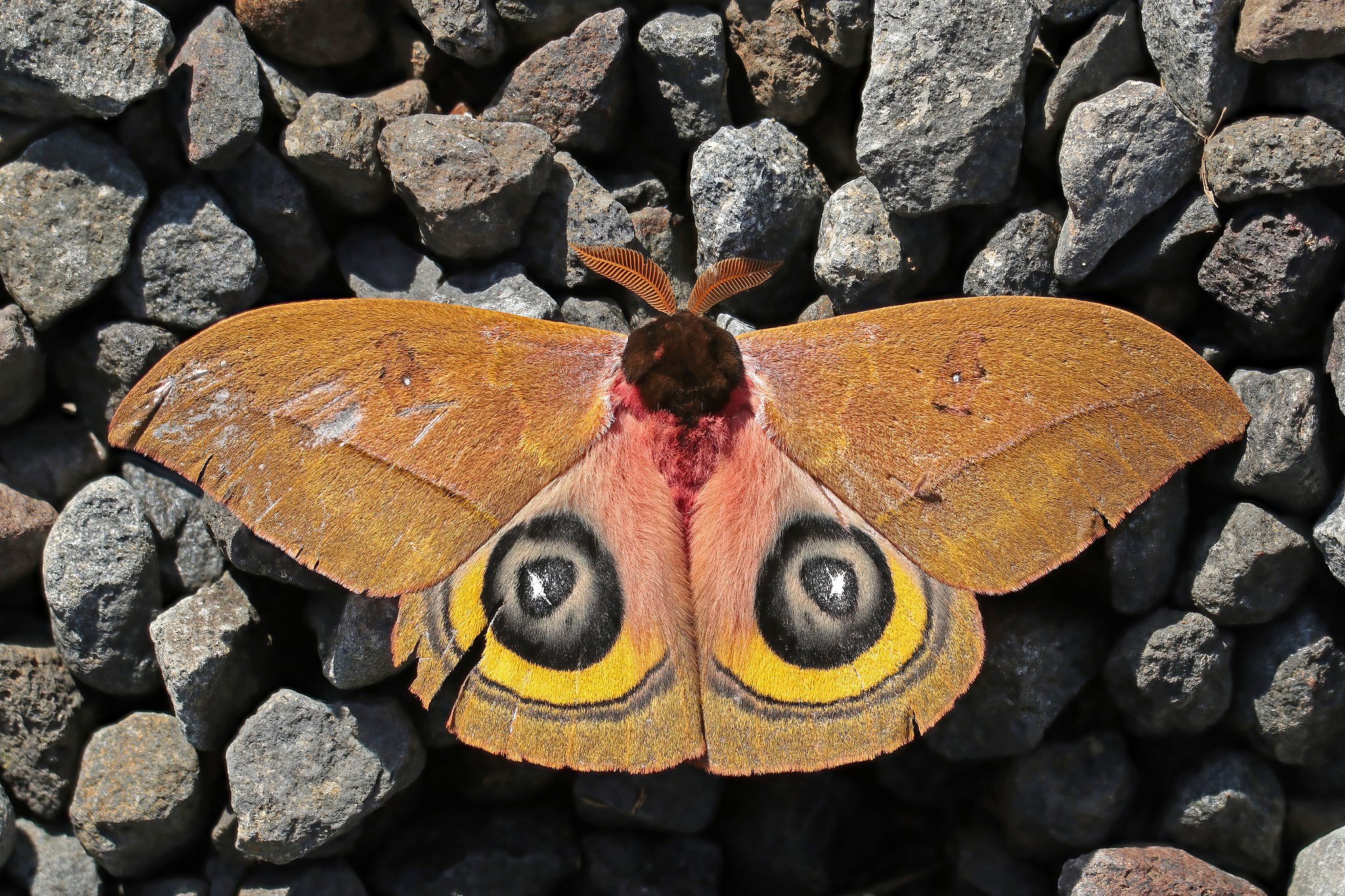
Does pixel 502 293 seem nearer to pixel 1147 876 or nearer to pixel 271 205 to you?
pixel 271 205

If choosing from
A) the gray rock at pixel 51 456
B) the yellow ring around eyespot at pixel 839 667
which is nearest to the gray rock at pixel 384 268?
the gray rock at pixel 51 456

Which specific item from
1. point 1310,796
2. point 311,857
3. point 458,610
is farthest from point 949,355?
point 311,857

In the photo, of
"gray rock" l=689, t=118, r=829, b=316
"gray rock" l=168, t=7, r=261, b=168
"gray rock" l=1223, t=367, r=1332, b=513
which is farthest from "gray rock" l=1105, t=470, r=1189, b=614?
"gray rock" l=168, t=7, r=261, b=168

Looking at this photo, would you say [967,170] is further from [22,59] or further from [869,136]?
[22,59]

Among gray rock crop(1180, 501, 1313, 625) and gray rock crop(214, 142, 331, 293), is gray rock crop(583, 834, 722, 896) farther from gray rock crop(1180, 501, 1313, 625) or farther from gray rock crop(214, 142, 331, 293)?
gray rock crop(214, 142, 331, 293)

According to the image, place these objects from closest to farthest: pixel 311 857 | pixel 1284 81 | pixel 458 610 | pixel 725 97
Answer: pixel 458 610 < pixel 1284 81 < pixel 311 857 < pixel 725 97

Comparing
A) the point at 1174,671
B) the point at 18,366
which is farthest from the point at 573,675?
the point at 18,366
